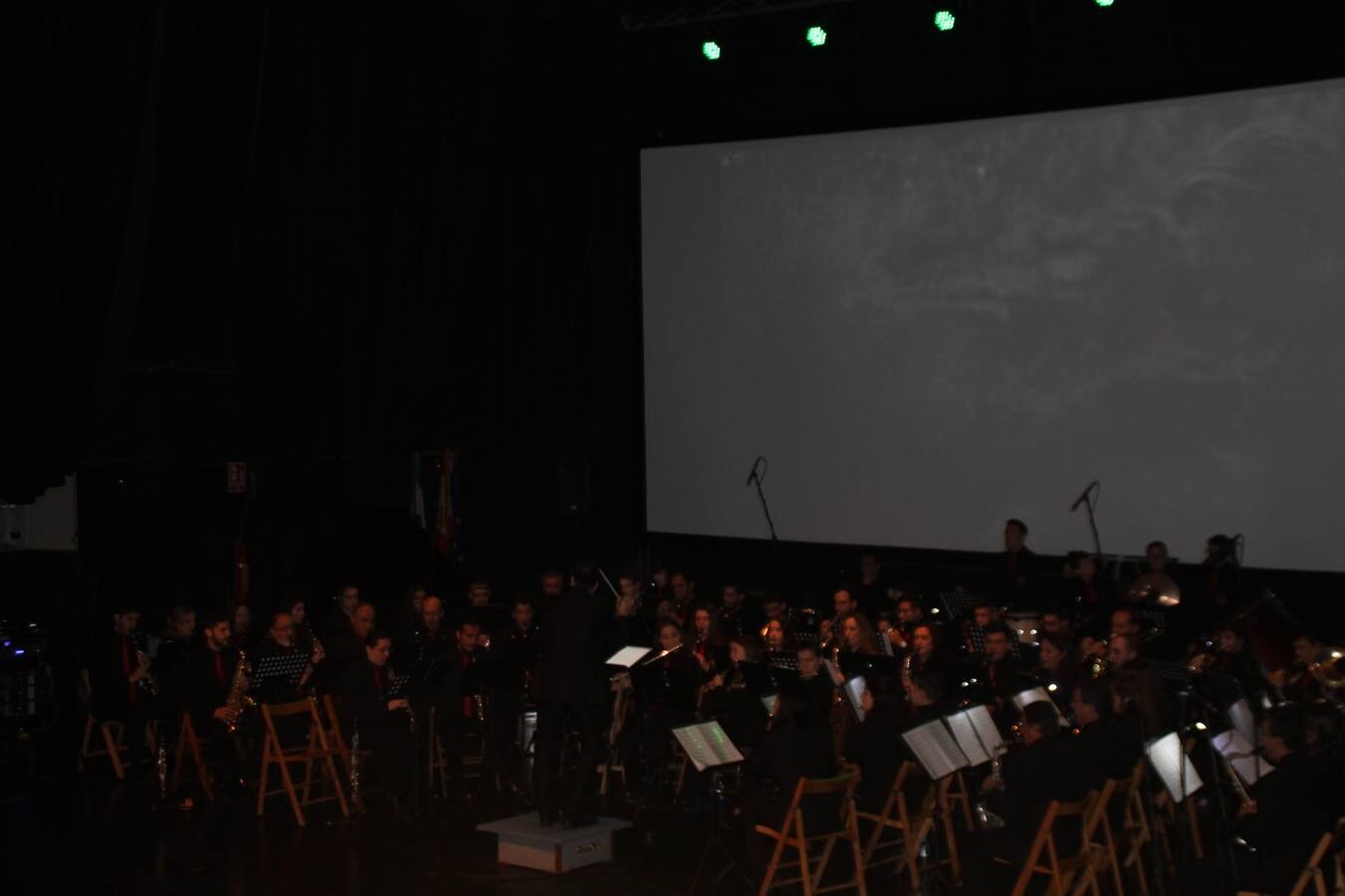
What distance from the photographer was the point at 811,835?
827 cm

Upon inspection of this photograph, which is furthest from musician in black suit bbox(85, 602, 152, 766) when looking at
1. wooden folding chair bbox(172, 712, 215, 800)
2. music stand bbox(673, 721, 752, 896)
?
music stand bbox(673, 721, 752, 896)

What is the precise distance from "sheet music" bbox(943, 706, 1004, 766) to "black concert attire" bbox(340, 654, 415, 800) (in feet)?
14.0

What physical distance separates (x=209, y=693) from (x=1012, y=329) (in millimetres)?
7608

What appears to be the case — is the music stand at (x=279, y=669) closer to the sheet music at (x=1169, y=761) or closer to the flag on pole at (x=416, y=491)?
the flag on pole at (x=416, y=491)

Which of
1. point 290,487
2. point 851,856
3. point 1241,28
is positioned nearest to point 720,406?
point 290,487

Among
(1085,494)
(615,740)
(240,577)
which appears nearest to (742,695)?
(615,740)

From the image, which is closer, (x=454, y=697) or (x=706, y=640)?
(x=454, y=697)

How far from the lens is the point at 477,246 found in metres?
15.9

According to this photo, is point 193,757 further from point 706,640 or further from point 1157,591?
point 1157,591

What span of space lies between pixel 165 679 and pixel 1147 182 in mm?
8995

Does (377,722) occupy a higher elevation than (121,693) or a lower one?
lower

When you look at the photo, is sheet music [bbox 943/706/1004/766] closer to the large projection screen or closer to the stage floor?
the stage floor

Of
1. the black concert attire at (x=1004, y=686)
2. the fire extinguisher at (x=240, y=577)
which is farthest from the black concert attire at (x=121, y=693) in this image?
the black concert attire at (x=1004, y=686)

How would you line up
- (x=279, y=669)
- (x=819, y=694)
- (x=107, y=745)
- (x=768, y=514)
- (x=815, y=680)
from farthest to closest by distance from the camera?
(x=768, y=514) → (x=107, y=745) → (x=279, y=669) → (x=815, y=680) → (x=819, y=694)
